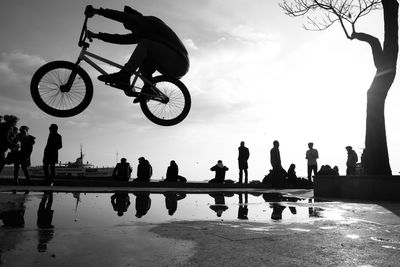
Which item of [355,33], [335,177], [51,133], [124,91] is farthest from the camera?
[355,33]

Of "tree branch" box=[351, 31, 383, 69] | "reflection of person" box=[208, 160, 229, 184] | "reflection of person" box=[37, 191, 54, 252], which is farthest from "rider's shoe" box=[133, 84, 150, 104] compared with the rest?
"reflection of person" box=[208, 160, 229, 184]

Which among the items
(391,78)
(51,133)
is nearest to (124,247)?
(51,133)

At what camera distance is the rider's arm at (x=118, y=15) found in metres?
6.28

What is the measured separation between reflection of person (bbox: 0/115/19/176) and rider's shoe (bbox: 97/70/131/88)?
467cm

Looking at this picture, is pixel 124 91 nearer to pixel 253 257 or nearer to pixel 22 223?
pixel 22 223

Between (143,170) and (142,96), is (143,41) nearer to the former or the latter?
(142,96)

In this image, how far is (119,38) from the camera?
Answer: 6.56 m

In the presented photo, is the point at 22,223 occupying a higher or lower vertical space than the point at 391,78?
lower

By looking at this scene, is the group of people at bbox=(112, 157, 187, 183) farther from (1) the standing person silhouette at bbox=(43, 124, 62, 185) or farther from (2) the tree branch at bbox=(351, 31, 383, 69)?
(2) the tree branch at bbox=(351, 31, 383, 69)

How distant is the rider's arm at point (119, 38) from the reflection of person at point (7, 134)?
16.0 ft

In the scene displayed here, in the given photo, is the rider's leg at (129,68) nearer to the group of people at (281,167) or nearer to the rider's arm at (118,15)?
the rider's arm at (118,15)

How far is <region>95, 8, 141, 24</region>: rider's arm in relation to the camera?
6.28m

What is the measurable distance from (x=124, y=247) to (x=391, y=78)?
9355 millimetres

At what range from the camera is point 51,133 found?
34.5ft
